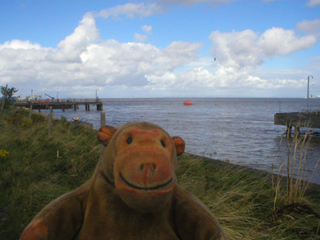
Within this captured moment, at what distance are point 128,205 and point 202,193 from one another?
3.17 metres

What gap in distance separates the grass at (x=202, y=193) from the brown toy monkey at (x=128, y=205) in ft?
5.93

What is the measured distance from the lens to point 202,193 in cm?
429

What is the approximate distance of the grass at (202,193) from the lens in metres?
3.35

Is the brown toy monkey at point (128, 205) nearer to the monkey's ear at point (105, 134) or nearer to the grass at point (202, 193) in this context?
the monkey's ear at point (105, 134)

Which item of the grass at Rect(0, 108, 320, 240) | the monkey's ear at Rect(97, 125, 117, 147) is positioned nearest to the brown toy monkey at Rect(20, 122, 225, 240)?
the monkey's ear at Rect(97, 125, 117, 147)

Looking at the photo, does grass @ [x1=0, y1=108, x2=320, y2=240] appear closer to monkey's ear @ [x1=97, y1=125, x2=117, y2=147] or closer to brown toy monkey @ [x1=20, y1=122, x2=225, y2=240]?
brown toy monkey @ [x1=20, y1=122, x2=225, y2=240]

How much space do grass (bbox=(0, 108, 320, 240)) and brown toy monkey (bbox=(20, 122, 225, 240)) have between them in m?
1.81

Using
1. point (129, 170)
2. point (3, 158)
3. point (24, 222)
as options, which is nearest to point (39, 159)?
point (3, 158)

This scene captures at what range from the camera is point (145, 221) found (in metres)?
1.46

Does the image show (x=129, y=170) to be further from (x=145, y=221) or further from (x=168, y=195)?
(x=145, y=221)

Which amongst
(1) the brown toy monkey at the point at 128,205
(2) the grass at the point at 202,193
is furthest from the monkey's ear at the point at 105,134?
(2) the grass at the point at 202,193

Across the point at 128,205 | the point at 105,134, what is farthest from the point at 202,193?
the point at 128,205

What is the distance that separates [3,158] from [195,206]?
A: 16.8 feet

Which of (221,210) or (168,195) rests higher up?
Result: (168,195)
